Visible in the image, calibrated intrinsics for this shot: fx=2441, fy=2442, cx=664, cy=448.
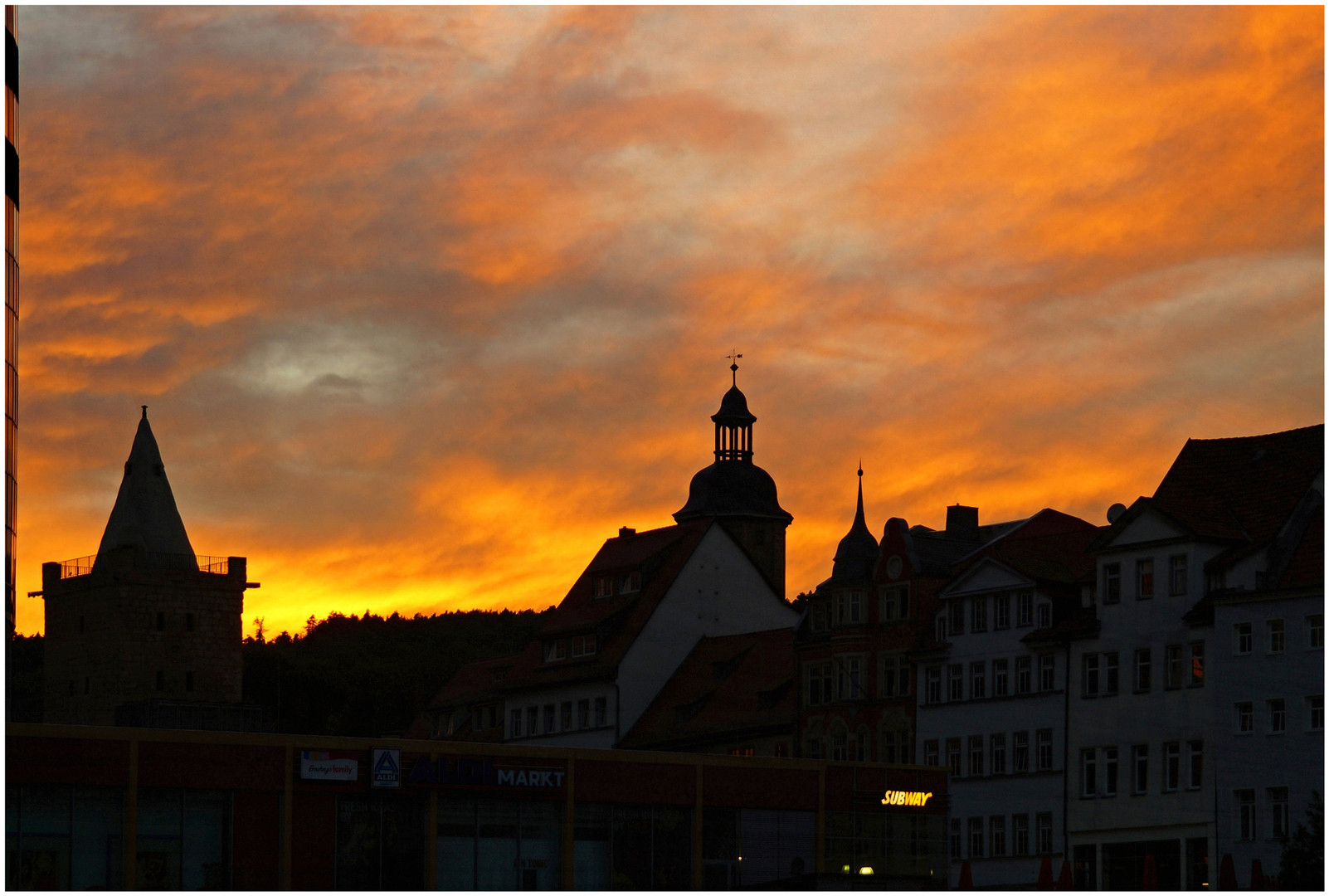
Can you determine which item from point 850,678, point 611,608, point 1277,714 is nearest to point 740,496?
point 611,608

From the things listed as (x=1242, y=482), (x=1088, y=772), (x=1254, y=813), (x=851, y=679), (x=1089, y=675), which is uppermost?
(x=1242, y=482)

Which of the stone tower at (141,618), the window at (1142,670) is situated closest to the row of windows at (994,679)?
the window at (1142,670)

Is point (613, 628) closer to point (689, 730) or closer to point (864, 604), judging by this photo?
point (689, 730)

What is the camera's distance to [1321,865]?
69.9 meters

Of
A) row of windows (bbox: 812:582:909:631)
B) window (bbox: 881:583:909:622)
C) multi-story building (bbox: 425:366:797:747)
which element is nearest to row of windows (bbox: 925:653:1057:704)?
window (bbox: 881:583:909:622)

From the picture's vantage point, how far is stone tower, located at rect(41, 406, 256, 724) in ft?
408

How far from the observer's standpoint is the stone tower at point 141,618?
12431 centimetres

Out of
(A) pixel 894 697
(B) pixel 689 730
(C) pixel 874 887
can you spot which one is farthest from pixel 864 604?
(C) pixel 874 887

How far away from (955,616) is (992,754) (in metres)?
6.05

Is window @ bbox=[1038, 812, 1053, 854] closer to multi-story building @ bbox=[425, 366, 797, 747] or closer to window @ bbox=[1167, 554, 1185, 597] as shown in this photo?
window @ bbox=[1167, 554, 1185, 597]

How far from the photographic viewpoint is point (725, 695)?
111 metres

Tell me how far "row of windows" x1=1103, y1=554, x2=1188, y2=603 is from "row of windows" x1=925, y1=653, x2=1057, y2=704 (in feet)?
12.5

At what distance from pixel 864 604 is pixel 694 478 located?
53.2 meters

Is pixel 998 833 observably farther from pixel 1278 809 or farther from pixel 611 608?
pixel 611 608
